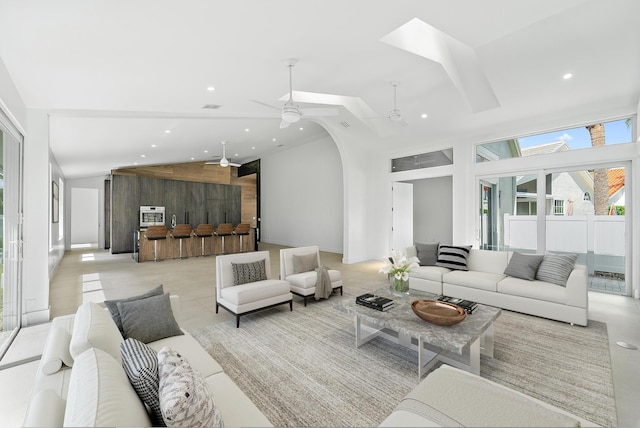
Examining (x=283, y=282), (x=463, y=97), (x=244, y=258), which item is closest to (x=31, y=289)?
(x=244, y=258)

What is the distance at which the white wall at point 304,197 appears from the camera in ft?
31.1

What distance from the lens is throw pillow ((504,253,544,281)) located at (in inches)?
159

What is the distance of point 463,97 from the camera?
16.0ft

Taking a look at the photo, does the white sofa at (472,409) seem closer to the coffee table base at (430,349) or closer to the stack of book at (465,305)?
the coffee table base at (430,349)

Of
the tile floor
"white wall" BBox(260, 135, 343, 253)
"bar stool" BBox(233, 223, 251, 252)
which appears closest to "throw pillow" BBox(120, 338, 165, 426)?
the tile floor

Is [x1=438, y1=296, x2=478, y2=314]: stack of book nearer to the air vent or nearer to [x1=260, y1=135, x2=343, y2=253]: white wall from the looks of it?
the air vent

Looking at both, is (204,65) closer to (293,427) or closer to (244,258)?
(244,258)

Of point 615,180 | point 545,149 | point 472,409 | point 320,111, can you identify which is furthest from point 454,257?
point 472,409

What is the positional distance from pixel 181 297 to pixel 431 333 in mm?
4036

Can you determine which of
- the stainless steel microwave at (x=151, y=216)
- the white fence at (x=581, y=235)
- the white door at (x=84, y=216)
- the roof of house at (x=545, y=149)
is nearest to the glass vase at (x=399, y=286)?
the white fence at (x=581, y=235)

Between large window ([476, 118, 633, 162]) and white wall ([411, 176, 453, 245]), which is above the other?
large window ([476, 118, 633, 162])

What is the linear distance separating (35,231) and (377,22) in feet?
15.8

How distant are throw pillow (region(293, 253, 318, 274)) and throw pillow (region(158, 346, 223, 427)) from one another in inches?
129

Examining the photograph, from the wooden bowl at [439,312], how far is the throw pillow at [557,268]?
6.63 feet
